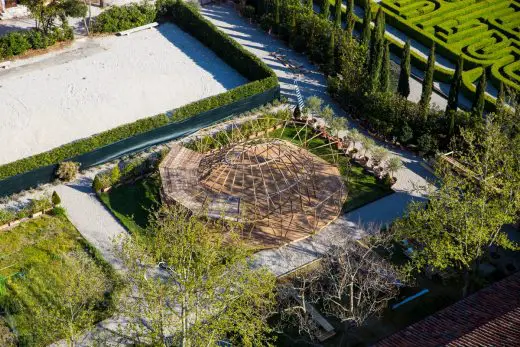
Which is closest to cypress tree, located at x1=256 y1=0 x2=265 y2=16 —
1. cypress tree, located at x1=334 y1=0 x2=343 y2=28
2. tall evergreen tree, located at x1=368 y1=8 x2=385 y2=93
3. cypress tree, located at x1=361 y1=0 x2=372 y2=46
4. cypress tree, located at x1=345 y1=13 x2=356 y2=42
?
cypress tree, located at x1=334 y1=0 x2=343 y2=28

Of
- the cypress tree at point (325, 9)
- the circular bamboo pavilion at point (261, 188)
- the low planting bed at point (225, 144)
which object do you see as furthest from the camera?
the cypress tree at point (325, 9)

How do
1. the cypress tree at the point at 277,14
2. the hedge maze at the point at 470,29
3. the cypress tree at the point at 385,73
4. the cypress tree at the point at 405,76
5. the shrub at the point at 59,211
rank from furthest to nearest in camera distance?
the cypress tree at the point at 277,14
the hedge maze at the point at 470,29
the cypress tree at the point at 385,73
the cypress tree at the point at 405,76
the shrub at the point at 59,211

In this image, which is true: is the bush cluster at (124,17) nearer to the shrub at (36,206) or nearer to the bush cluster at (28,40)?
the bush cluster at (28,40)

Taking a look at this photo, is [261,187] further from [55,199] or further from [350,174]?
[55,199]

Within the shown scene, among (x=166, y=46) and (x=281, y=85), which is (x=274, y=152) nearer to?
(x=281, y=85)

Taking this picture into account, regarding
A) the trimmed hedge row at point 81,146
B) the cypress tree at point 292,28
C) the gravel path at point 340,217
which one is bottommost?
the gravel path at point 340,217

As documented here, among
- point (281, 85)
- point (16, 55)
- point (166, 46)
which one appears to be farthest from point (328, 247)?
point (16, 55)

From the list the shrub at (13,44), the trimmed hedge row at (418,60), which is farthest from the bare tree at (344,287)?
the shrub at (13,44)

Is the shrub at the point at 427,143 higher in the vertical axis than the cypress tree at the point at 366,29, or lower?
lower
